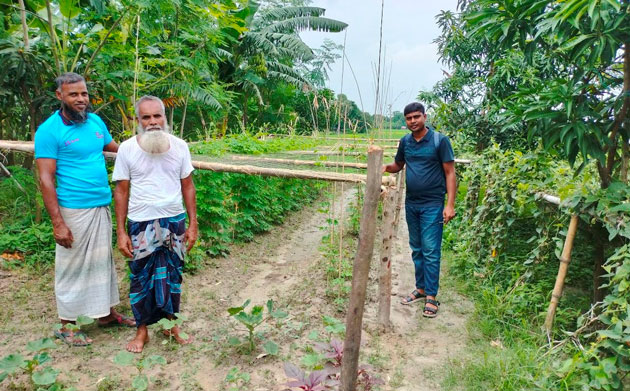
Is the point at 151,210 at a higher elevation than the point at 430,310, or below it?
higher

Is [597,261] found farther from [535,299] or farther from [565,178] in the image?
[565,178]

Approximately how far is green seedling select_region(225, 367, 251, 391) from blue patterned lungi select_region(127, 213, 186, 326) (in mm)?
709

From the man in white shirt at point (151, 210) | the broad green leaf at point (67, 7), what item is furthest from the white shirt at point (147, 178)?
the broad green leaf at point (67, 7)

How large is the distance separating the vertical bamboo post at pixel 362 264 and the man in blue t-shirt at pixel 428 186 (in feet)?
5.65

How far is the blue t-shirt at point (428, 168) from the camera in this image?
3568 mm

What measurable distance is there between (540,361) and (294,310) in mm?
1884

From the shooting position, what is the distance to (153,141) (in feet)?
8.95

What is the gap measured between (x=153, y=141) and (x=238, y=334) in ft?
5.07

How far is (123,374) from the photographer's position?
2619mm

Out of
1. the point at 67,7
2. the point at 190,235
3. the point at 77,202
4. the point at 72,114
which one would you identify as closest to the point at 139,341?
the point at 190,235

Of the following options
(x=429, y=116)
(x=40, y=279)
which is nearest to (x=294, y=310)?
(x=40, y=279)

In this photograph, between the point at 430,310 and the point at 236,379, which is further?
the point at 430,310

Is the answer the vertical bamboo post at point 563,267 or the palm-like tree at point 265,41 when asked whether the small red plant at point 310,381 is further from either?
the palm-like tree at point 265,41

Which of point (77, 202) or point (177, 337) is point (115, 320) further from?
point (77, 202)
